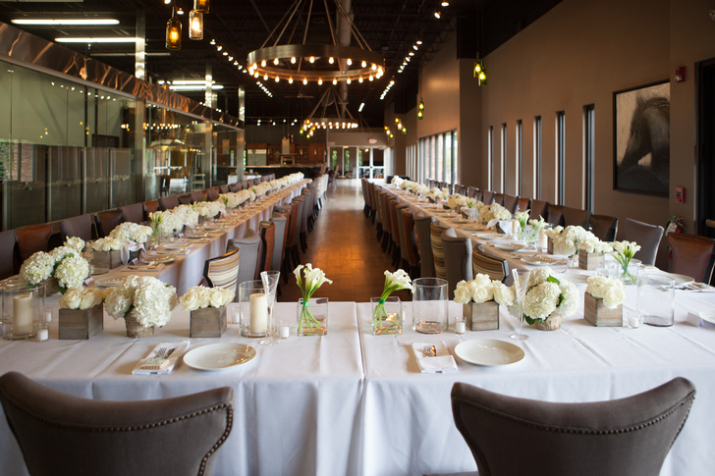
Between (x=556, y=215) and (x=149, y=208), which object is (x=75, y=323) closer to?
(x=149, y=208)

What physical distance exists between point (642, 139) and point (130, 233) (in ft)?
21.1

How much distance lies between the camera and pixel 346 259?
854 cm

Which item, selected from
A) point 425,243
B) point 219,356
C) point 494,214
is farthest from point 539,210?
point 219,356

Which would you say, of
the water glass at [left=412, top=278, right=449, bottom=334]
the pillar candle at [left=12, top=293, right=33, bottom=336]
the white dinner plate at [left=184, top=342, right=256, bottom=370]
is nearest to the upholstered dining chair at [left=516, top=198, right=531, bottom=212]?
the water glass at [left=412, top=278, right=449, bottom=334]

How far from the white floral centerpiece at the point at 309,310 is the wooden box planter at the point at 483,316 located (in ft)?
2.05

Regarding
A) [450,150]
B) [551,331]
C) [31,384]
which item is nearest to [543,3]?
[450,150]

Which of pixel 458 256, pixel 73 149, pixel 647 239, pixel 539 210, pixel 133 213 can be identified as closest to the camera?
pixel 458 256

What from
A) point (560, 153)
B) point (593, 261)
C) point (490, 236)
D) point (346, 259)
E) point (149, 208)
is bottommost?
point (346, 259)

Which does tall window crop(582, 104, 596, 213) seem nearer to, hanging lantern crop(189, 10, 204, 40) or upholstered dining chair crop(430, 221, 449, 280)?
upholstered dining chair crop(430, 221, 449, 280)

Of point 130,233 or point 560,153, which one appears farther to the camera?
point 560,153

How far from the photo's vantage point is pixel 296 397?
1.80 m

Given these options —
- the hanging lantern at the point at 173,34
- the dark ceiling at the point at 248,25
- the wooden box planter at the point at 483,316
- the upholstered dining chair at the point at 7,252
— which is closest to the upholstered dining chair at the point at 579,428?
the wooden box planter at the point at 483,316

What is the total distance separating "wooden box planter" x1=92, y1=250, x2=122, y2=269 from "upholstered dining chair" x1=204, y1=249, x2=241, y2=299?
0.86m

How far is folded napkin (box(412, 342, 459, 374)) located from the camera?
1893 mm
